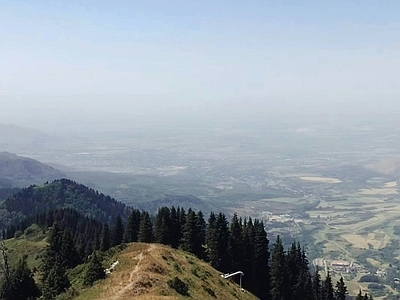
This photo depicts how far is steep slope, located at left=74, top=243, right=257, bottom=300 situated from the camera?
4453cm

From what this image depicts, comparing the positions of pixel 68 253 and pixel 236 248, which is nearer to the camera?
pixel 68 253

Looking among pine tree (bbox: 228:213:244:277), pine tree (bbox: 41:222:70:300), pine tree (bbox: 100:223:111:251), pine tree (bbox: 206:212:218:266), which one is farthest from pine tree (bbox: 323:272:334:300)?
pine tree (bbox: 41:222:70:300)

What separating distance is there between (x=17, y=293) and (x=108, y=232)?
5138 cm

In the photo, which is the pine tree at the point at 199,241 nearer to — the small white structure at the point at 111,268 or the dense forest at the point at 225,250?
the dense forest at the point at 225,250

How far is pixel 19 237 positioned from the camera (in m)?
162

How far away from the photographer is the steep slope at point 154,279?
4453cm

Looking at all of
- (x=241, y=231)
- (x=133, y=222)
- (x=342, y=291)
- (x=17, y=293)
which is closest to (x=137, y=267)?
(x=17, y=293)

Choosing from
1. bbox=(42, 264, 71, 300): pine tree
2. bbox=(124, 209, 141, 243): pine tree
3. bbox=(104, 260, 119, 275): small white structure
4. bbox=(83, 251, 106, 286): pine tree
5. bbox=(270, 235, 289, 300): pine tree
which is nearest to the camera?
bbox=(83, 251, 106, 286): pine tree

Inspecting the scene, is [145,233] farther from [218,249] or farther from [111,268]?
[111,268]

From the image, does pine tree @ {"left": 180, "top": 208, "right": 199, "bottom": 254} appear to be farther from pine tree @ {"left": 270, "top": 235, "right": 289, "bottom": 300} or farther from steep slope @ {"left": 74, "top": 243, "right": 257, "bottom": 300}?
steep slope @ {"left": 74, "top": 243, "right": 257, "bottom": 300}

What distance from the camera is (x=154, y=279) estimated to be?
157ft

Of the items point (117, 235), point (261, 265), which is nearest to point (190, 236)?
point (261, 265)

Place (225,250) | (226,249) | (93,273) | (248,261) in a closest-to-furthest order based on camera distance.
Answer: (93,273)
(225,250)
(226,249)
(248,261)

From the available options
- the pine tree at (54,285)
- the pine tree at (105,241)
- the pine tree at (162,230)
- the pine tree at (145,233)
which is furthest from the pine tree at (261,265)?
the pine tree at (54,285)
